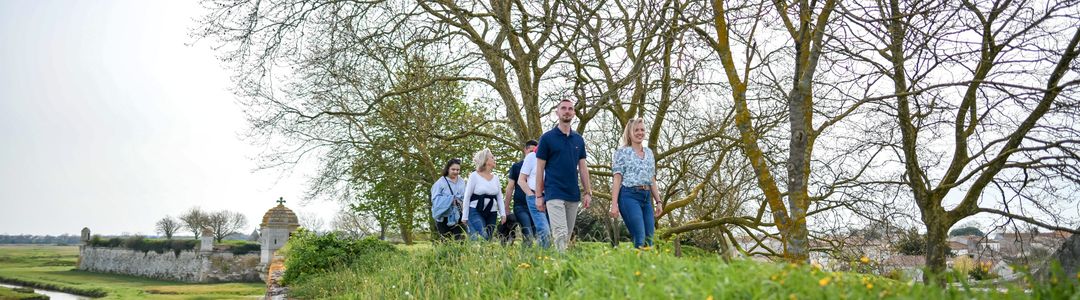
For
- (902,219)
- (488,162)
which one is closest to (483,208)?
(488,162)

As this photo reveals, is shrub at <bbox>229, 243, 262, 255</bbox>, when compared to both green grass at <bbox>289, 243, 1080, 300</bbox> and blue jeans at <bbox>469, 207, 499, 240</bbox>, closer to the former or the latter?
blue jeans at <bbox>469, 207, 499, 240</bbox>

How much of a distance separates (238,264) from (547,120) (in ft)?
183

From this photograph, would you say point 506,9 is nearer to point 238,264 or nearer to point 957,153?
point 957,153

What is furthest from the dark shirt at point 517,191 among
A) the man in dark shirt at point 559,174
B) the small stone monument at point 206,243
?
the small stone monument at point 206,243

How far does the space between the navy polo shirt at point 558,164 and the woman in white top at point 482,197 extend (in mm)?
1880

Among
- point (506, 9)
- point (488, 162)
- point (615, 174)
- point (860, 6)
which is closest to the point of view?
point (860, 6)

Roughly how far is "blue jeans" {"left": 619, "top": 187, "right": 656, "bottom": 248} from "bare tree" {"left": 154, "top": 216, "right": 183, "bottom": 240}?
9321 centimetres

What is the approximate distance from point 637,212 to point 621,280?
9.52ft

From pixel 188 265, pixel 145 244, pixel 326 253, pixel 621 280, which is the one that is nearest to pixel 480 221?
pixel 326 253

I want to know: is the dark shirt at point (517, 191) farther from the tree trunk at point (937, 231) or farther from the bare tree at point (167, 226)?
the bare tree at point (167, 226)

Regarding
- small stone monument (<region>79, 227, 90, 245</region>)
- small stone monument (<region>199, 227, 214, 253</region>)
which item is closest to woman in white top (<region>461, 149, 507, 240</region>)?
small stone monument (<region>199, 227, 214, 253</region>)

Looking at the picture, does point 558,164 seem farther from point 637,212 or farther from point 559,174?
point 637,212

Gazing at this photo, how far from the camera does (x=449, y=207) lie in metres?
9.92

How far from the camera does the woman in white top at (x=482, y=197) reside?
8938mm
